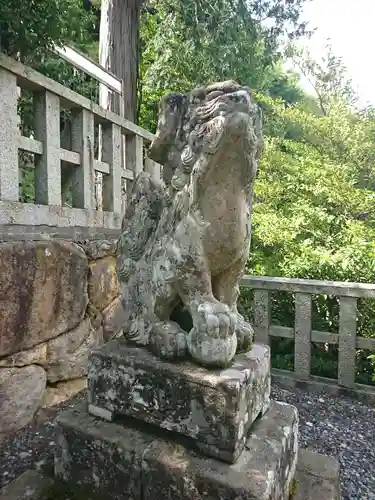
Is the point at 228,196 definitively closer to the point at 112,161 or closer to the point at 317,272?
the point at 112,161

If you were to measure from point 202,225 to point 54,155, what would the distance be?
1.42 m

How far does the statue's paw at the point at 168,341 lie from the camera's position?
1.24 m

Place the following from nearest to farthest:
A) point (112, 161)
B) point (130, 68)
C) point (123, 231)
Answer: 1. point (123, 231)
2. point (112, 161)
3. point (130, 68)

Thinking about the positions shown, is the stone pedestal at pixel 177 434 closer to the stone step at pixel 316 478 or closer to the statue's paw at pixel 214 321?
the stone step at pixel 316 478

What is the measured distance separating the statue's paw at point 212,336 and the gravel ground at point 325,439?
0.88 m

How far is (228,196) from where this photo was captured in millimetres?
1188

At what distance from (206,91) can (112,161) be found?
5.79 feet

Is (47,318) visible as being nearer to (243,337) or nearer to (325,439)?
(243,337)

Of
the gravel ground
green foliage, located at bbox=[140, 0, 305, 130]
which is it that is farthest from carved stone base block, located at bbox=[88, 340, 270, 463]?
green foliage, located at bbox=[140, 0, 305, 130]

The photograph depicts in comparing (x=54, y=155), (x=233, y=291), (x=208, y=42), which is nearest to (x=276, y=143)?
(x=208, y=42)

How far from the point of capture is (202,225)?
3.93 feet

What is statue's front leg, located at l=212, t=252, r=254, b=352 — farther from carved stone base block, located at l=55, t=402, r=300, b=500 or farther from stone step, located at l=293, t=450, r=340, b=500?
stone step, located at l=293, t=450, r=340, b=500

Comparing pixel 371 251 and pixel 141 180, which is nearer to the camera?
pixel 141 180

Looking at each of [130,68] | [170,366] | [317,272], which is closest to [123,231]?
[170,366]
